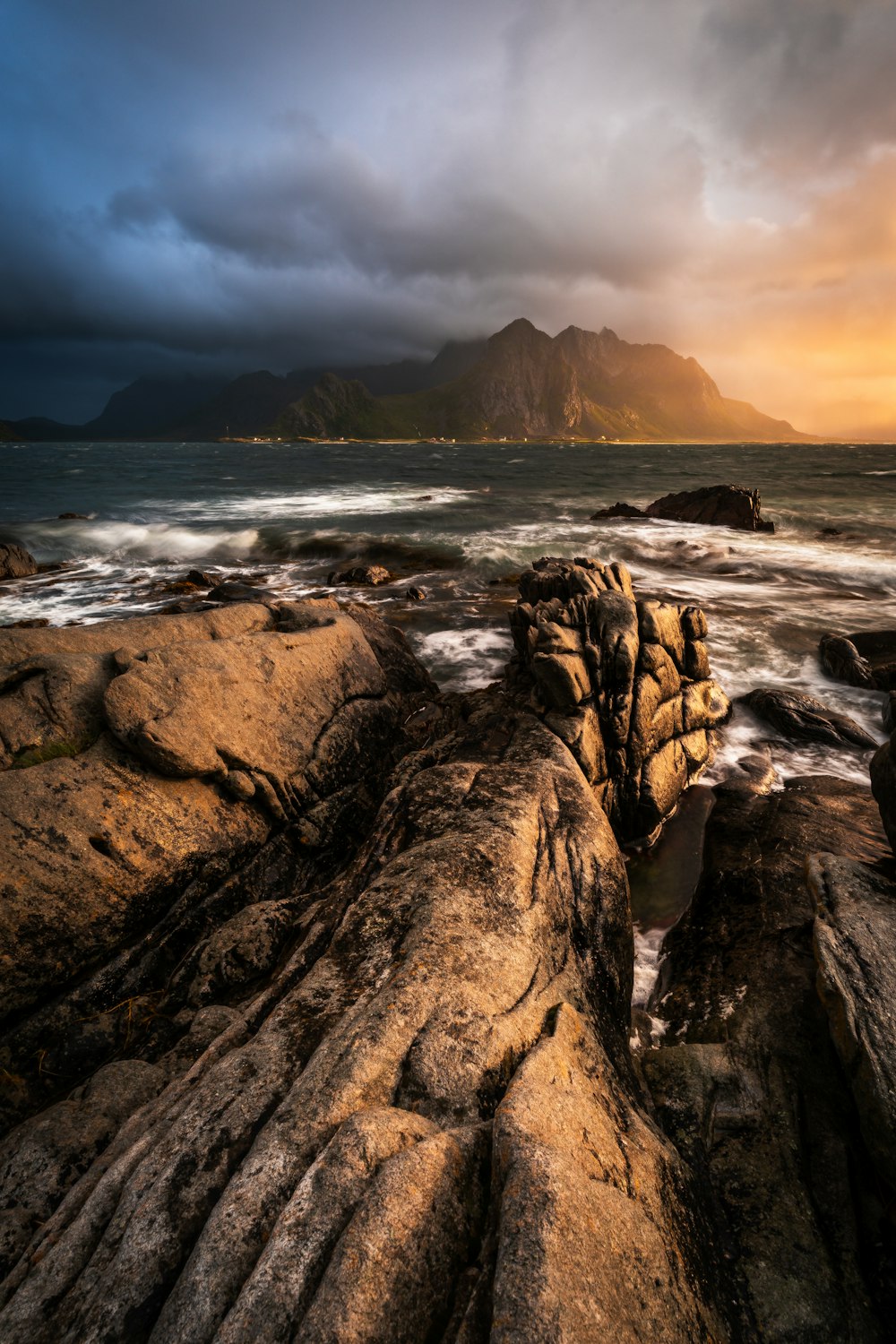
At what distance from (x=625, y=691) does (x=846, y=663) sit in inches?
351

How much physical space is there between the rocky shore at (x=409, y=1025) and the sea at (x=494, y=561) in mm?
2175

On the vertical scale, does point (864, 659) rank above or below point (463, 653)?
above

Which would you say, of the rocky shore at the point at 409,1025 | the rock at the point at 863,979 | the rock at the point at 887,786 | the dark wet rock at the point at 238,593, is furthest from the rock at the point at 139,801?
the dark wet rock at the point at 238,593

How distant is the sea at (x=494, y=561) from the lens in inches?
598

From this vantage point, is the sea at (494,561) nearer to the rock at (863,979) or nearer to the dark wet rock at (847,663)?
the dark wet rock at (847,663)

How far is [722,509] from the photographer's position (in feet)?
137

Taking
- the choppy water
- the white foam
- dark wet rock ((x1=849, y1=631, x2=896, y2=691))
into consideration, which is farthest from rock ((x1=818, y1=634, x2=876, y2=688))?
the white foam

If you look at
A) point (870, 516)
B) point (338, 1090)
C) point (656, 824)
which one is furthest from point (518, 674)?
point (870, 516)

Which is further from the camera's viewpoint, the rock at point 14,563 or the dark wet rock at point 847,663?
the rock at point 14,563

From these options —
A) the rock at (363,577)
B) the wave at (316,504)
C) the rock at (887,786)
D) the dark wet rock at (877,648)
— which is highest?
the rock at (887,786)

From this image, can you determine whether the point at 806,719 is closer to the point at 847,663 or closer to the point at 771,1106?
the point at 847,663

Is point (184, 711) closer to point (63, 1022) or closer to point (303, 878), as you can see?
point (303, 878)

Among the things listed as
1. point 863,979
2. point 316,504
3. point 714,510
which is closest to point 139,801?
point 863,979

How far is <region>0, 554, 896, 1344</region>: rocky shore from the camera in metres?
2.99
